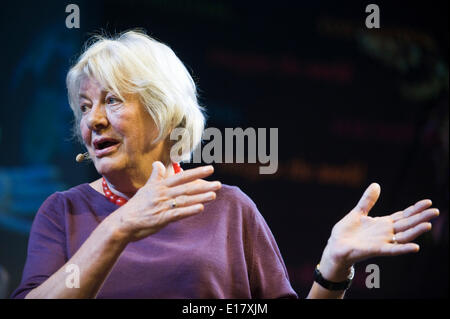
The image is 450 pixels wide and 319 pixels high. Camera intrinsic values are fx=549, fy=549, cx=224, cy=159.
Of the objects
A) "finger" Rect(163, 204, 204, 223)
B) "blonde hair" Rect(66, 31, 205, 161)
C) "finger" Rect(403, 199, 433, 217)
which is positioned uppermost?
"blonde hair" Rect(66, 31, 205, 161)

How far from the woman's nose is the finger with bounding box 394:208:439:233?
73 centimetres

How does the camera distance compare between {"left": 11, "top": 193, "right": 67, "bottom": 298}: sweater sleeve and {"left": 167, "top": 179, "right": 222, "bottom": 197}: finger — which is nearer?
{"left": 167, "top": 179, "right": 222, "bottom": 197}: finger

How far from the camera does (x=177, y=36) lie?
2527mm

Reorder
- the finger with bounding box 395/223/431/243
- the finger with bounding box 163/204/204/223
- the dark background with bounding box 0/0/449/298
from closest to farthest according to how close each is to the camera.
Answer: the finger with bounding box 163/204/204/223 → the finger with bounding box 395/223/431/243 → the dark background with bounding box 0/0/449/298

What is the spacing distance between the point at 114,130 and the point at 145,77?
16cm

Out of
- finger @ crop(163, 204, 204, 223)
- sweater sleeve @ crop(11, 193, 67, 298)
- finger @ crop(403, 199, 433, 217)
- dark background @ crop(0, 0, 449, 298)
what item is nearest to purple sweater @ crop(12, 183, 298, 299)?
sweater sleeve @ crop(11, 193, 67, 298)

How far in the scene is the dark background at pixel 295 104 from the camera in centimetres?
239

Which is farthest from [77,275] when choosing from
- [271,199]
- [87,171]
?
[271,199]

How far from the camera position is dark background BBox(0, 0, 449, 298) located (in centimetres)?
239

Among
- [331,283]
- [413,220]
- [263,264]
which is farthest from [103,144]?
[413,220]

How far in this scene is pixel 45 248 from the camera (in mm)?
1283

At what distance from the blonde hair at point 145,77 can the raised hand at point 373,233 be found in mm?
504

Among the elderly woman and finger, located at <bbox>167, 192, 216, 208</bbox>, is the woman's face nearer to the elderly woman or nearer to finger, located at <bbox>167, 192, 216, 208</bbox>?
the elderly woman

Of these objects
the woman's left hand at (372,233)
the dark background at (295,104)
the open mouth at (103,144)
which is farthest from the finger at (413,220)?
the dark background at (295,104)
